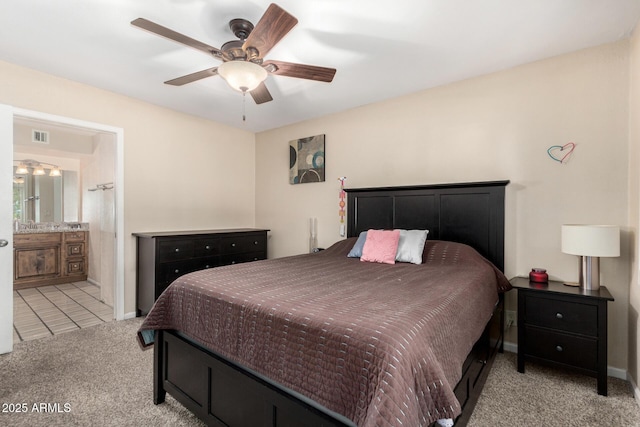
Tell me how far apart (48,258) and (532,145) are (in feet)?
22.2

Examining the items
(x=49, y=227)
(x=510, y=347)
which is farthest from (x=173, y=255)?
(x=510, y=347)

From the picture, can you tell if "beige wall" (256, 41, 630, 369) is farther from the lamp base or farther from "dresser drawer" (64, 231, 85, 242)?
"dresser drawer" (64, 231, 85, 242)

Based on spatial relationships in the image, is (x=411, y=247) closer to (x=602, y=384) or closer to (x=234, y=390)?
(x=602, y=384)

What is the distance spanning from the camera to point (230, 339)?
1.50m

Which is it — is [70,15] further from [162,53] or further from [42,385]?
[42,385]

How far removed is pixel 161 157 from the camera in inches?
150

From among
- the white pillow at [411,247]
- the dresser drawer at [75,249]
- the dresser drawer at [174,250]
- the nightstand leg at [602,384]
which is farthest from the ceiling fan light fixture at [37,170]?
the nightstand leg at [602,384]

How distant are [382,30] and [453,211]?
1.75 meters

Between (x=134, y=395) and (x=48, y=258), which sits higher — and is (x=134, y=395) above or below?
below

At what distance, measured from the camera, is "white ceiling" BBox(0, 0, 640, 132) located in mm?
1974

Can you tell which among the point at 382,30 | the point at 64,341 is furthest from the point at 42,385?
the point at 382,30

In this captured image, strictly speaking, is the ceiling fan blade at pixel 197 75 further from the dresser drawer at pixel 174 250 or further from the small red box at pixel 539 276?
the small red box at pixel 539 276

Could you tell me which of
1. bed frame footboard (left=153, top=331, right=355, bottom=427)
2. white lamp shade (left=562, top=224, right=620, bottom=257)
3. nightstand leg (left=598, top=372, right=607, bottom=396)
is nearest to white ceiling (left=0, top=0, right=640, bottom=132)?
white lamp shade (left=562, top=224, right=620, bottom=257)

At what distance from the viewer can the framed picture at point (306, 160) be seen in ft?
13.5
